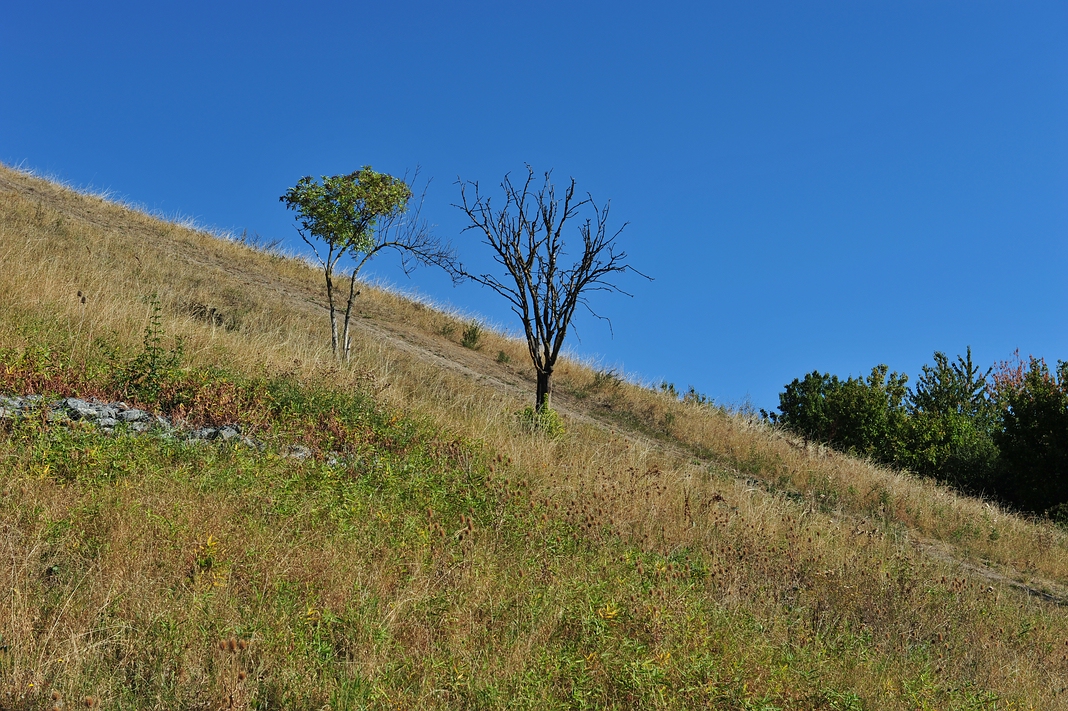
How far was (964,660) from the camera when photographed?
6.05 metres

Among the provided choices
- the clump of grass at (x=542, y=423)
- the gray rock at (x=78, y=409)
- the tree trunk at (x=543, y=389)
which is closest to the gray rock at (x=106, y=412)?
the gray rock at (x=78, y=409)

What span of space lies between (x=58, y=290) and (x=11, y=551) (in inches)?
251

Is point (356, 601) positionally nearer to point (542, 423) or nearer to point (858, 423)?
point (542, 423)

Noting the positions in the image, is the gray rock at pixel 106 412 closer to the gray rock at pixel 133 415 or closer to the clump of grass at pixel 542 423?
the gray rock at pixel 133 415

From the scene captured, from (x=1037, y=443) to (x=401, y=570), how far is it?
19.6 m

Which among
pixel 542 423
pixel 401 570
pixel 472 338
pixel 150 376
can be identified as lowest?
pixel 401 570

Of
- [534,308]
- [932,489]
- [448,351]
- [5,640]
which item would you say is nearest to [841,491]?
[932,489]

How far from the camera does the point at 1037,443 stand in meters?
19.1

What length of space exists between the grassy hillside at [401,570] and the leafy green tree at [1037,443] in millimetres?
8885

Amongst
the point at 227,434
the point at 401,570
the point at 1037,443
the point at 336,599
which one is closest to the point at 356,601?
the point at 336,599

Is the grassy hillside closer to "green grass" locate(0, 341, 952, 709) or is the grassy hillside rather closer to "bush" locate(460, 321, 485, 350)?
"green grass" locate(0, 341, 952, 709)

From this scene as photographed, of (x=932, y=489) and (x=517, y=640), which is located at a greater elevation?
(x=932, y=489)

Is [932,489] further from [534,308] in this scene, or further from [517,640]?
[517,640]

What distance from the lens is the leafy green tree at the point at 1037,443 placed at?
18.7 metres
